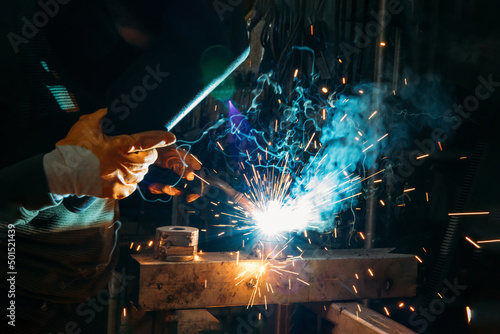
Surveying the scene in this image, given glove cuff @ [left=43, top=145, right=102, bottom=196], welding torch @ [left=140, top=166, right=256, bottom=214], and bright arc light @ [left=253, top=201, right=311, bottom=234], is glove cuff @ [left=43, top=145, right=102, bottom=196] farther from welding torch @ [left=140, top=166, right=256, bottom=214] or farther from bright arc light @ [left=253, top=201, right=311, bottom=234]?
bright arc light @ [left=253, top=201, right=311, bottom=234]

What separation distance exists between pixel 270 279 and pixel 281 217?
0.45m

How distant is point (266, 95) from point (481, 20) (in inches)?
61.0

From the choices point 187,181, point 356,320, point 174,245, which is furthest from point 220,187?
point 356,320

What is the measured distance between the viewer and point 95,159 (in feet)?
4.70

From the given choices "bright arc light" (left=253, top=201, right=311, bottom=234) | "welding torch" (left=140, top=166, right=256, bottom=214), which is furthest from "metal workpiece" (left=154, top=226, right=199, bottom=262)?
"bright arc light" (left=253, top=201, right=311, bottom=234)

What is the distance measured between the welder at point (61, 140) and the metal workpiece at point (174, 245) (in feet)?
1.48

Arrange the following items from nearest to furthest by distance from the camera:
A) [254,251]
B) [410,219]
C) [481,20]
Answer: [254,251] → [481,20] → [410,219]

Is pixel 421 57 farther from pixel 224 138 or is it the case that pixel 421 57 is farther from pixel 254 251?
pixel 254 251

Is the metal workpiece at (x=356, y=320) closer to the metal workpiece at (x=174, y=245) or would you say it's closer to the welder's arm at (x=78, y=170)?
the metal workpiece at (x=174, y=245)

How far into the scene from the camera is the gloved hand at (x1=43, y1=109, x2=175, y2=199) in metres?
1.38

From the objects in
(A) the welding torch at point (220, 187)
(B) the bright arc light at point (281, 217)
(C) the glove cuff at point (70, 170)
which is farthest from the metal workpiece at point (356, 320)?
(C) the glove cuff at point (70, 170)

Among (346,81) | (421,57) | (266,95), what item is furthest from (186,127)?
(421,57)

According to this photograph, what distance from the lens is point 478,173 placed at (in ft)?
7.77

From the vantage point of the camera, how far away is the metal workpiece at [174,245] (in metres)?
2.15
